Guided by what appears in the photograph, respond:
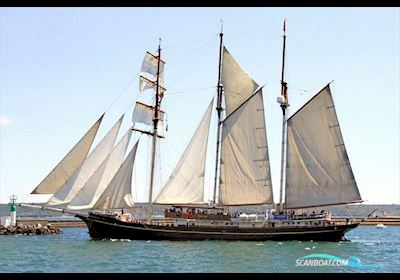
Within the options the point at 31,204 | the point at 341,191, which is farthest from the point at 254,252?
the point at 31,204

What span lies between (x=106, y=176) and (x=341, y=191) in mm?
17006

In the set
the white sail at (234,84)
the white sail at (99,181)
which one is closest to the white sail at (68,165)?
the white sail at (99,181)

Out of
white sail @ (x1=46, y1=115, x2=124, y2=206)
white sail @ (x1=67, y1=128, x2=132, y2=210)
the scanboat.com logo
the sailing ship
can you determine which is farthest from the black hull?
the scanboat.com logo

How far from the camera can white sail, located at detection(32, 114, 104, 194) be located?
38000 mm

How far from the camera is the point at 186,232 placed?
41.6 metres

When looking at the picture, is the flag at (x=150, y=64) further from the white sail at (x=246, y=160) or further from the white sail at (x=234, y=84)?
the white sail at (x=246, y=160)

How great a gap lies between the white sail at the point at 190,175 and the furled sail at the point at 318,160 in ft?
21.7

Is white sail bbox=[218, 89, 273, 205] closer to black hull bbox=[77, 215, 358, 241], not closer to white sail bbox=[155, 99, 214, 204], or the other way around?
white sail bbox=[155, 99, 214, 204]

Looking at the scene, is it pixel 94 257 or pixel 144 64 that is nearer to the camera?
pixel 94 257

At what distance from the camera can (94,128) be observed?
39.1 m

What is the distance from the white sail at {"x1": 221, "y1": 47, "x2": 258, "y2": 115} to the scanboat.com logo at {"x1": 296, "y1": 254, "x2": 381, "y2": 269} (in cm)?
1533

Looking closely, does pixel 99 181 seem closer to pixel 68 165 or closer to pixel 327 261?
pixel 68 165

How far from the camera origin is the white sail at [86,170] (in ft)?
126
